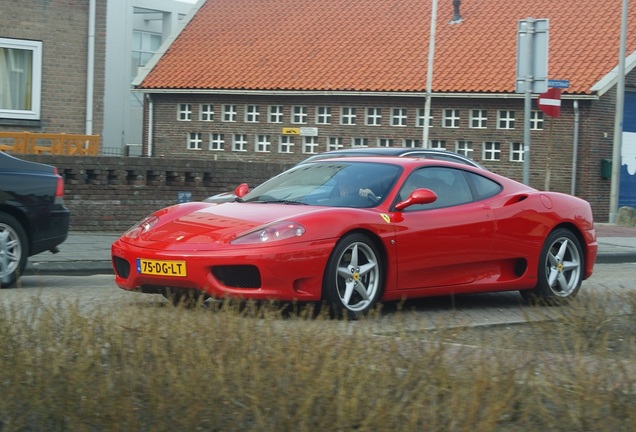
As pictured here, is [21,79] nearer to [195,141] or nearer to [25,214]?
[25,214]

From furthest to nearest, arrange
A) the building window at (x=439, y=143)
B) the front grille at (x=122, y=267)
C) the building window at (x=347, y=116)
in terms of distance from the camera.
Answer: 1. the building window at (x=347, y=116)
2. the building window at (x=439, y=143)
3. the front grille at (x=122, y=267)

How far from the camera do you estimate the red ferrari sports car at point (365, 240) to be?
26.8 ft

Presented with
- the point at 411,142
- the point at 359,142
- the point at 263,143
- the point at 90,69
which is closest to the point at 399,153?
the point at 90,69

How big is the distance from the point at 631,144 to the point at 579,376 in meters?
32.9

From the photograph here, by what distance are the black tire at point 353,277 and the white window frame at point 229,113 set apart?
36.2 metres

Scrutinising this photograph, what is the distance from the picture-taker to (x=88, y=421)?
4559 millimetres

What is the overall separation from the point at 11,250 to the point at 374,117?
31.4 meters

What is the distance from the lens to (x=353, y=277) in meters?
8.45

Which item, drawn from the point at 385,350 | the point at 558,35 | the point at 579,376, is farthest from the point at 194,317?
the point at 558,35

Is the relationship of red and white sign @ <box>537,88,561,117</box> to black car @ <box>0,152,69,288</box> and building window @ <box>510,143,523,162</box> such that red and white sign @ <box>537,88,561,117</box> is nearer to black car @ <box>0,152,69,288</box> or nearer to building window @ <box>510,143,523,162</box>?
black car @ <box>0,152,69,288</box>

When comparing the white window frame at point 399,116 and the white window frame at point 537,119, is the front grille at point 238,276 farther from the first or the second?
the white window frame at point 399,116

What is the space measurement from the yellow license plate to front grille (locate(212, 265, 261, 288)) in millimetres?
269

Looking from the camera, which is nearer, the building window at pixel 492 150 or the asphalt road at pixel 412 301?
the asphalt road at pixel 412 301

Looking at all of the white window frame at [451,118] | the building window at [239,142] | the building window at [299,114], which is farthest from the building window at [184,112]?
the white window frame at [451,118]
